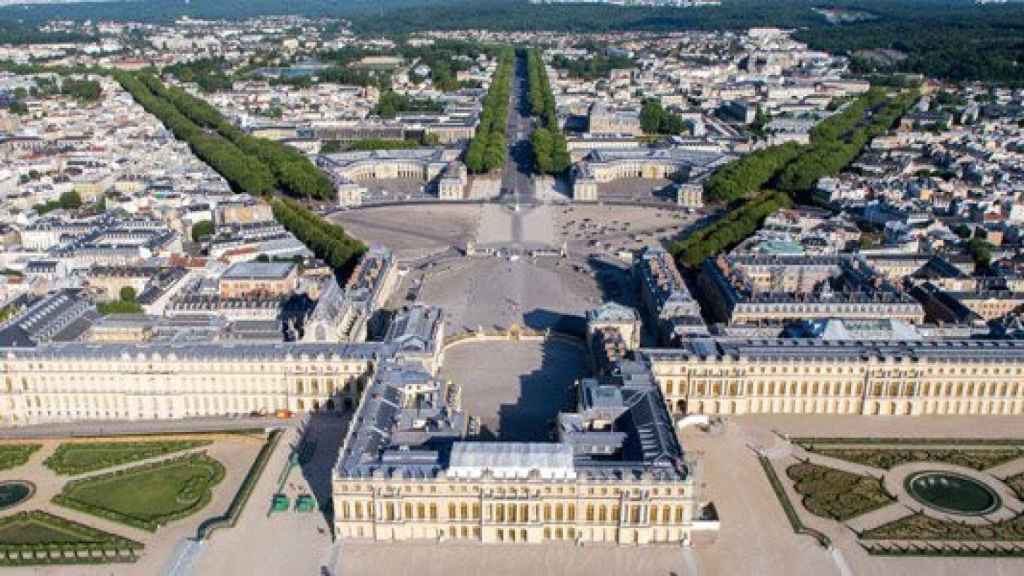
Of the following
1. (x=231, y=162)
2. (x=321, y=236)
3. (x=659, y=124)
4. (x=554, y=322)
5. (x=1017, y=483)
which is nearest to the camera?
(x=1017, y=483)

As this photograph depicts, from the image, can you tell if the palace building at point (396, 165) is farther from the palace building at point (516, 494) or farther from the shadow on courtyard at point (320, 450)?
the palace building at point (516, 494)

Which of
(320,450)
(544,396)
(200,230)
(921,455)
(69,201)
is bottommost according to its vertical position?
(320,450)

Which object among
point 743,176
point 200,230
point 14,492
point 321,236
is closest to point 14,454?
point 14,492

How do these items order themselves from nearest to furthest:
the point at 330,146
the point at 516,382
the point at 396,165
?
1. the point at 516,382
2. the point at 396,165
3. the point at 330,146

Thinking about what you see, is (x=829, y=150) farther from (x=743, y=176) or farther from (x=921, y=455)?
(x=921, y=455)

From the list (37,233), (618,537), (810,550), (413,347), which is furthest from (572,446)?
(37,233)

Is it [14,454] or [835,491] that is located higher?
[835,491]
